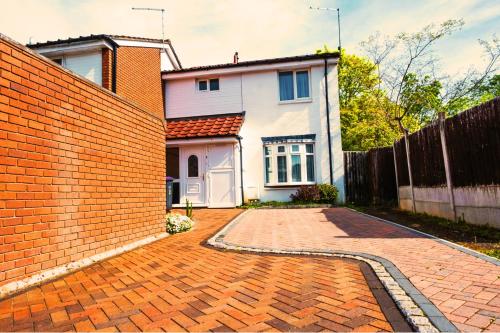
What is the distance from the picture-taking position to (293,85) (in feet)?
45.0

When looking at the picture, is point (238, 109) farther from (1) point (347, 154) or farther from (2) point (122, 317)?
(2) point (122, 317)

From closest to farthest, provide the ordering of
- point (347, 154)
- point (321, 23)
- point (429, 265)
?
point (429, 265)
point (347, 154)
point (321, 23)

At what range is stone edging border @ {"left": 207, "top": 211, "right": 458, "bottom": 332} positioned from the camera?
2084mm

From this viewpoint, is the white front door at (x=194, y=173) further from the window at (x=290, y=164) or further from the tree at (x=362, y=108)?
the tree at (x=362, y=108)

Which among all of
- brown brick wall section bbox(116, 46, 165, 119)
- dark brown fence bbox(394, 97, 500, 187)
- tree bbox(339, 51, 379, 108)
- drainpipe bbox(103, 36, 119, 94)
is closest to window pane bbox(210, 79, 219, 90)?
brown brick wall section bbox(116, 46, 165, 119)

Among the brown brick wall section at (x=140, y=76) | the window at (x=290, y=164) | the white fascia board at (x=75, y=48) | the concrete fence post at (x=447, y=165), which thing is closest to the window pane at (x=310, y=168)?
the window at (x=290, y=164)

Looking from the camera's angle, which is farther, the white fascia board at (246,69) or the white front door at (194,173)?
the white fascia board at (246,69)

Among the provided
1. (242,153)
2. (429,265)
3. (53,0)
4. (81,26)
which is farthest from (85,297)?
(81,26)

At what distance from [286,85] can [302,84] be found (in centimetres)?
73

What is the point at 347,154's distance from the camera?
43.4 ft

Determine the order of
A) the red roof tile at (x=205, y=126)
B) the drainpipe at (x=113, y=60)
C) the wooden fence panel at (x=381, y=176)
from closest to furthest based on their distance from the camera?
1. the wooden fence panel at (x=381, y=176)
2. the drainpipe at (x=113, y=60)
3. the red roof tile at (x=205, y=126)

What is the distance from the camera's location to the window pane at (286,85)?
45.0 ft

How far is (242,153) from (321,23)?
890cm

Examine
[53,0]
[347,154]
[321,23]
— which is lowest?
[347,154]
